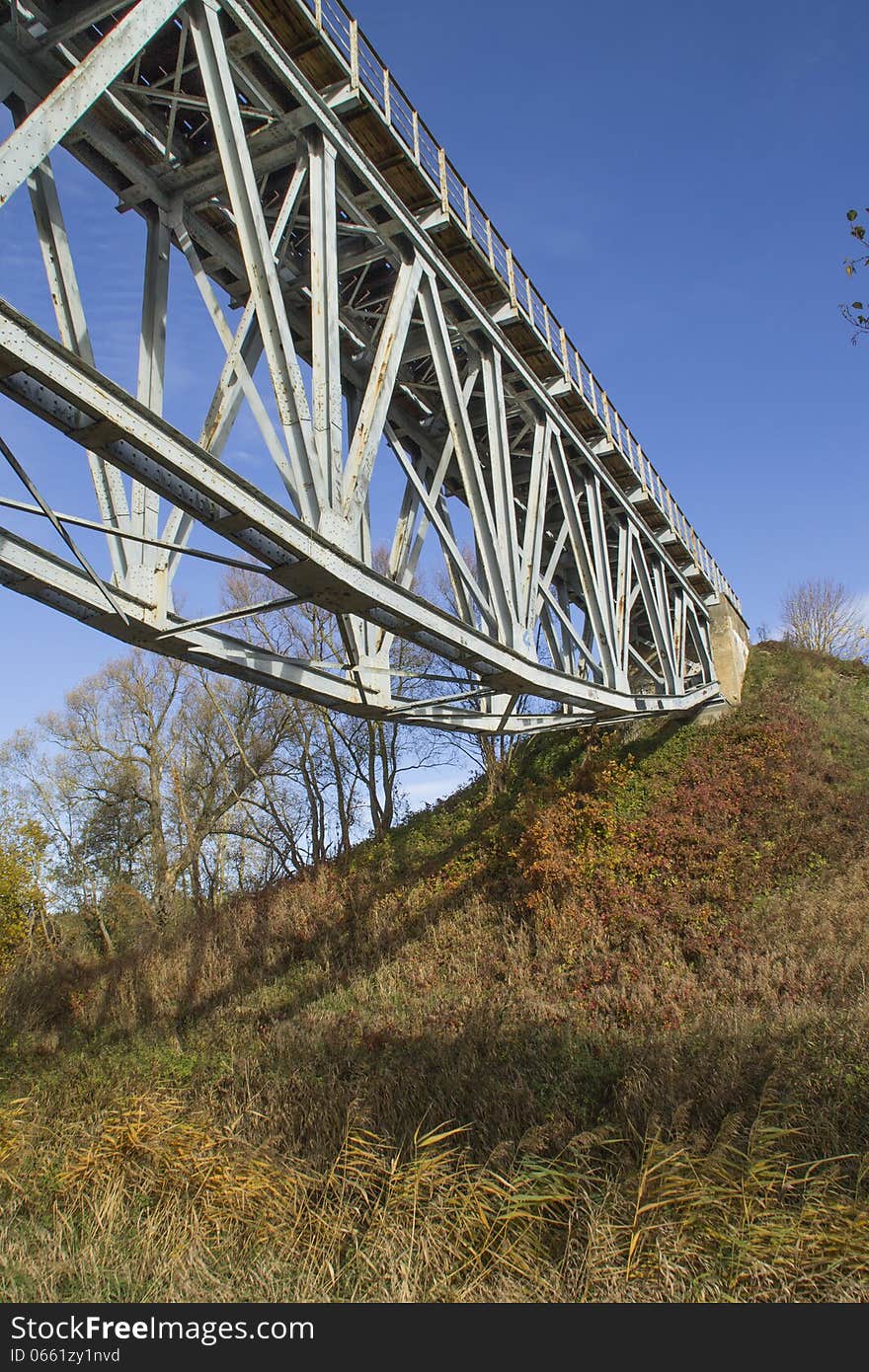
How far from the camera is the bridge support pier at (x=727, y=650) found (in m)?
24.2

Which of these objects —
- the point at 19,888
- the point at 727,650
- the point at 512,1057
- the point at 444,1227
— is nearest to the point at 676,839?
the point at 727,650

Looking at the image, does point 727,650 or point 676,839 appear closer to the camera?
point 676,839

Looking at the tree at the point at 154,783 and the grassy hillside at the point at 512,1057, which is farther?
the tree at the point at 154,783

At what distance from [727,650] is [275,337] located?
21.0 meters

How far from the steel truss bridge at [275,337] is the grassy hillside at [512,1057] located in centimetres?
449

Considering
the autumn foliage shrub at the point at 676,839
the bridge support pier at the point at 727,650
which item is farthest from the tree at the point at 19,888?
the bridge support pier at the point at 727,650

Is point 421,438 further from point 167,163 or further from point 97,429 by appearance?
point 97,429

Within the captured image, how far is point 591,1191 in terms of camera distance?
22.9ft

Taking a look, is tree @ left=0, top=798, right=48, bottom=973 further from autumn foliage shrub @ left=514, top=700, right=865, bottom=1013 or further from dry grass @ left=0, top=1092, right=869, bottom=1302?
dry grass @ left=0, top=1092, right=869, bottom=1302

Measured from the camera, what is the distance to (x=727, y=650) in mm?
24984

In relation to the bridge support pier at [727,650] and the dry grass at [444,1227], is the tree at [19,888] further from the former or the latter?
the bridge support pier at [727,650]

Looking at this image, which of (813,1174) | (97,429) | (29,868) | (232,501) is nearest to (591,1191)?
(813,1174)

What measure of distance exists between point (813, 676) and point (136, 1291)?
24345mm

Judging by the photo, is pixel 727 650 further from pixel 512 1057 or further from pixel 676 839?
pixel 512 1057
